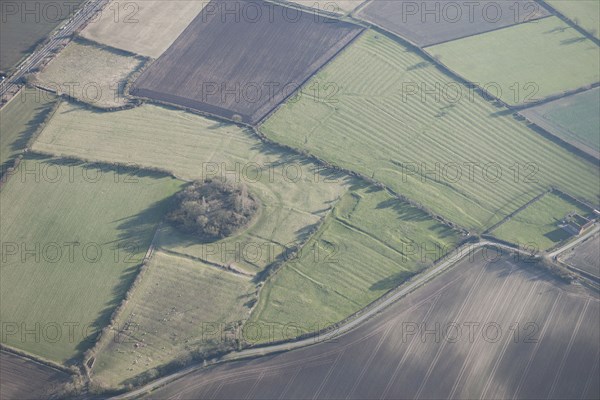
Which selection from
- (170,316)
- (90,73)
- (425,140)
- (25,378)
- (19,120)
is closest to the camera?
(25,378)

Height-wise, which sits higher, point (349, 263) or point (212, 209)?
point (349, 263)

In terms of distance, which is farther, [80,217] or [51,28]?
[51,28]

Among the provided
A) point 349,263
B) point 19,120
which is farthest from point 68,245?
point 349,263

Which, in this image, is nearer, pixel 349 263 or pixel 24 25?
pixel 349 263

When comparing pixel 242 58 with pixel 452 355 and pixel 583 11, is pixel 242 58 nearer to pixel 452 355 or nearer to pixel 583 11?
pixel 452 355

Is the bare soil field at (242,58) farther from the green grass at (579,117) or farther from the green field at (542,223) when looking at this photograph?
the green field at (542,223)

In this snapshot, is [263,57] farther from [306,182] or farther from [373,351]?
[373,351]

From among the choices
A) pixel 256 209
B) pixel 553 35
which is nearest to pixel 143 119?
pixel 256 209
